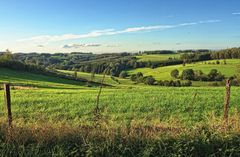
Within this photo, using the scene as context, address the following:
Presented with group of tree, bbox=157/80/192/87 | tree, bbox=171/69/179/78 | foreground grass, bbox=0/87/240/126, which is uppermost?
foreground grass, bbox=0/87/240/126

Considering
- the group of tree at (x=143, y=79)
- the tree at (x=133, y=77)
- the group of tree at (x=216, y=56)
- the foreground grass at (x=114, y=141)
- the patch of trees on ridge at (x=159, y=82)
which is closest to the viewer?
the foreground grass at (x=114, y=141)

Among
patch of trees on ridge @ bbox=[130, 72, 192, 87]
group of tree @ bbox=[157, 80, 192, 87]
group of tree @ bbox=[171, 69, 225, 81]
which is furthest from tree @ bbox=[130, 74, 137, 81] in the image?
group of tree @ bbox=[171, 69, 225, 81]

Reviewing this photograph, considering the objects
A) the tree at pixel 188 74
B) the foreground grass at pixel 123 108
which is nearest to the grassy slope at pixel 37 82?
the foreground grass at pixel 123 108

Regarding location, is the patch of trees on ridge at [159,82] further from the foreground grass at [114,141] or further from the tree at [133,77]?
the foreground grass at [114,141]

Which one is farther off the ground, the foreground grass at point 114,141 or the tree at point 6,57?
the tree at point 6,57

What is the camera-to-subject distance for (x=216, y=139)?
761 centimetres

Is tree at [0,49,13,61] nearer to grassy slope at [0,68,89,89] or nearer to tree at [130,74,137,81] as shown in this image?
grassy slope at [0,68,89,89]

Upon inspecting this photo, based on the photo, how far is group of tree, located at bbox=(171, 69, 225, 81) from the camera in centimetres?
8494

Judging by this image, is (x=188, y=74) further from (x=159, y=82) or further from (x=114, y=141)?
(x=114, y=141)

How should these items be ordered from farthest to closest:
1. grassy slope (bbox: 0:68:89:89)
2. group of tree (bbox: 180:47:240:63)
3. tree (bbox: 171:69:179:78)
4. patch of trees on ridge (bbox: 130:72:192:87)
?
group of tree (bbox: 180:47:240:63), tree (bbox: 171:69:179:78), patch of trees on ridge (bbox: 130:72:192:87), grassy slope (bbox: 0:68:89:89)

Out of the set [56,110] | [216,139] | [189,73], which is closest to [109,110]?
[56,110]

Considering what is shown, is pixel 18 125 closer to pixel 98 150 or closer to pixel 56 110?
pixel 98 150

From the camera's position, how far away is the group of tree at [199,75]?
279 feet

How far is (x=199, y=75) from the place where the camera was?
8819 centimetres
